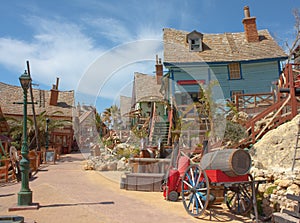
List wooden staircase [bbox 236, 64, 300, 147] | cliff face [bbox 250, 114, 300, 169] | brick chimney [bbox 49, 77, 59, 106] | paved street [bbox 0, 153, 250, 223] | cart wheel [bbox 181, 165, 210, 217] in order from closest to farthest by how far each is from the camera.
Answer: paved street [bbox 0, 153, 250, 223] → cart wheel [bbox 181, 165, 210, 217] → cliff face [bbox 250, 114, 300, 169] → wooden staircase [bbox 236, 64, 300, 147] → brick chimney [bbox 49, 77, 59, 106]

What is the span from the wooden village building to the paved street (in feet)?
64.9

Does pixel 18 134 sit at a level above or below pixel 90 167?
above

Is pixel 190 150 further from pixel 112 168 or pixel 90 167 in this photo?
pixel 90 167

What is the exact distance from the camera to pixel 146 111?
27.7 m

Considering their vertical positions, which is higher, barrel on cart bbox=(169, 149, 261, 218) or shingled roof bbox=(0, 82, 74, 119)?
shingled roof bbox=(0, 82, 74, 119)

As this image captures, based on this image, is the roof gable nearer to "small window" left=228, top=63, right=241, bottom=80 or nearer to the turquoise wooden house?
the turquoise wooden house

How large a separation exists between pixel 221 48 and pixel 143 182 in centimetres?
1358

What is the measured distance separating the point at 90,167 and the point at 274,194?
11.6 metres

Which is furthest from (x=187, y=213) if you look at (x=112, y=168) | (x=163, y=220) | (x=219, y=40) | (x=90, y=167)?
(x=219, y=40)

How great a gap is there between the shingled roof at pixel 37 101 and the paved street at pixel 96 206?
20935mm

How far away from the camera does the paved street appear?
6.57 metres

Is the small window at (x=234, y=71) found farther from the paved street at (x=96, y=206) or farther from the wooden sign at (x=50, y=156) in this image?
the wooden sign at (x=50, y=156)

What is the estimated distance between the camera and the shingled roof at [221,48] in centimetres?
1947

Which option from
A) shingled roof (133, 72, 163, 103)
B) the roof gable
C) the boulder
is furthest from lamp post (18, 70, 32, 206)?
shingled roof (133, 72, 163, 103)
